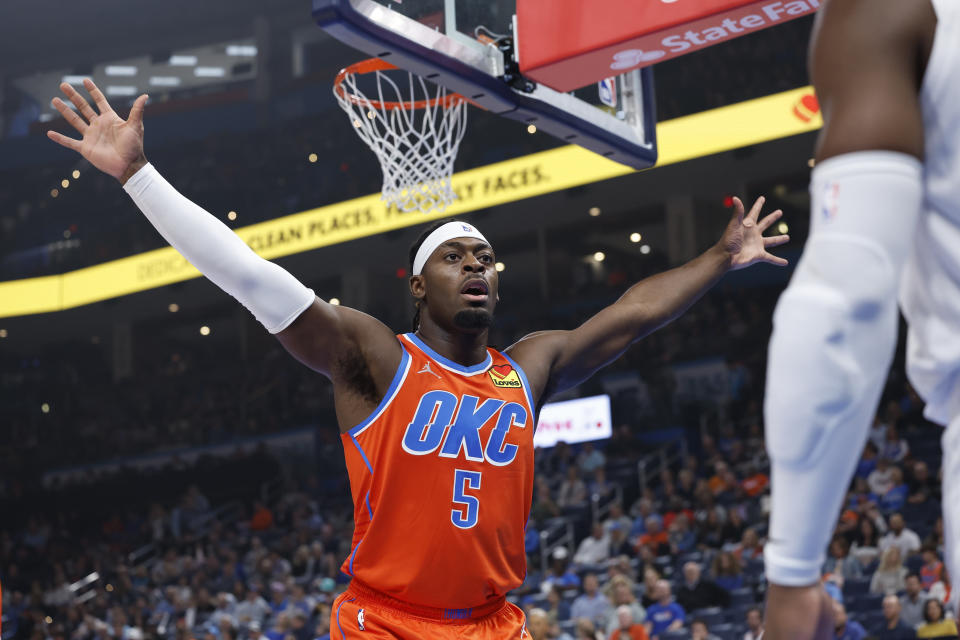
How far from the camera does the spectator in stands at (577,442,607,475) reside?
17625 mm

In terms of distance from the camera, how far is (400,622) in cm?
350

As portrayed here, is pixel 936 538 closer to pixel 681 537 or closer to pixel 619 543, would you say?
pixel 681 537

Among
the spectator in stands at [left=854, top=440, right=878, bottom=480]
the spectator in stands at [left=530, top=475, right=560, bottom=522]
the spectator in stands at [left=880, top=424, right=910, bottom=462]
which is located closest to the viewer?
the spectator in stands at [left=880, top=424, right=910, bottom=462]

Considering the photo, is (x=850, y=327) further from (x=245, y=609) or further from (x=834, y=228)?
(x=245, y=609)

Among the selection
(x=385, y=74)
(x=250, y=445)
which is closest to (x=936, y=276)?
(x=385, y=74)

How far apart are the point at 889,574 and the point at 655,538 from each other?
3.45 metres

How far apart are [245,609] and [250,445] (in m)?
8.15

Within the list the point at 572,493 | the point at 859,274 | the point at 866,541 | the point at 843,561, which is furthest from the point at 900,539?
the point at 859,274

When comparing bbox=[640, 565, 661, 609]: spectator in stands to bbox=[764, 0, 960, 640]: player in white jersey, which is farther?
bbox=[640, 565, 661, 609]: spectator in stands

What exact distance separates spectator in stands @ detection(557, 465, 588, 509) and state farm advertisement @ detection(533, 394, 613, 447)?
2435mm

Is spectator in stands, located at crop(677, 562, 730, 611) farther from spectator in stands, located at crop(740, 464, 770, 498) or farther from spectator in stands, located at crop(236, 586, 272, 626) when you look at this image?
spectator in stands, located at crop(236, 586, 272, 626)

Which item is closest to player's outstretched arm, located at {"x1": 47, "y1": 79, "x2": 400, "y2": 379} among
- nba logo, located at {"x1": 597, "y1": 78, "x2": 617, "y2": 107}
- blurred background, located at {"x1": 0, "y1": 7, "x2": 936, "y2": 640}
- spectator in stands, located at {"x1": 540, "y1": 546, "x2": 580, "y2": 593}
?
nba logo, located at {"x1": 597, "y1": 78, "x2": 617, "y2": 107}

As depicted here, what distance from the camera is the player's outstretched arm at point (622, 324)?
402 cm

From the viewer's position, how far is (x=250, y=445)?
23219 millimetres
